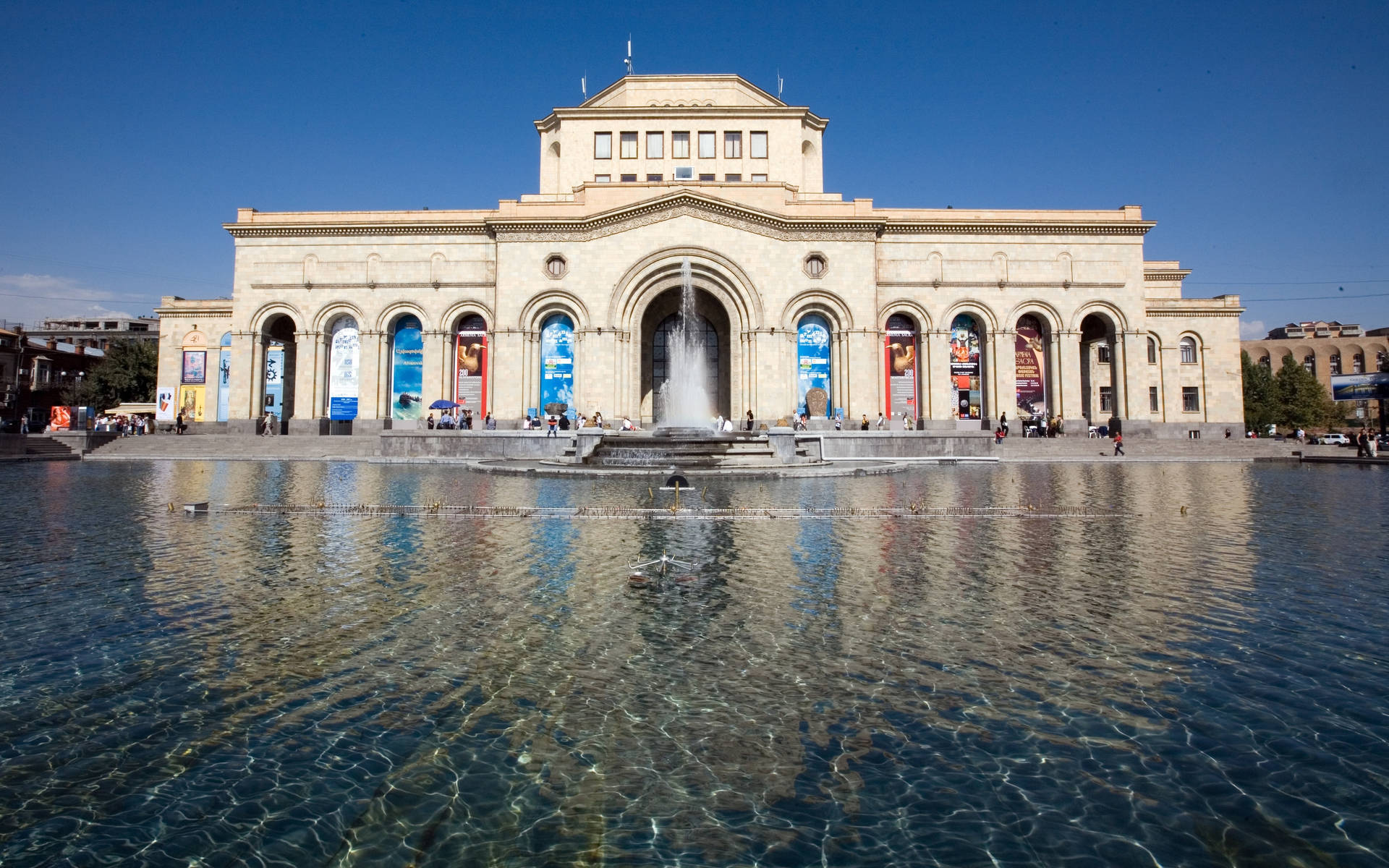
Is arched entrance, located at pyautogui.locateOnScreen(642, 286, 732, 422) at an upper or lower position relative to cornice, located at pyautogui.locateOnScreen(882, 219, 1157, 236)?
lower

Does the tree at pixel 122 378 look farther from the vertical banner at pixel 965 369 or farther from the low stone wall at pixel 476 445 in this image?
the vertical banner at pixel 965 369

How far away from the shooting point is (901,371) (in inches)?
1443

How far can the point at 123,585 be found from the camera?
253 inches

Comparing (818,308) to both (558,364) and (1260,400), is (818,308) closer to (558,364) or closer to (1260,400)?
(558,364)

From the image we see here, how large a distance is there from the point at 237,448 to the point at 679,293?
20.7 m

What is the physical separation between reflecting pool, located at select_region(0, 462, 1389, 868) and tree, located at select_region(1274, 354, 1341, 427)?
195ft

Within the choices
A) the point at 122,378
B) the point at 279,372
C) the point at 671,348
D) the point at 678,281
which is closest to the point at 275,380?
the point at 279,372

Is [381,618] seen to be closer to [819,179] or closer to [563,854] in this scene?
[563,854]

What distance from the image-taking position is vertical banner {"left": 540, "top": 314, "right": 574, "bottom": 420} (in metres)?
35.3

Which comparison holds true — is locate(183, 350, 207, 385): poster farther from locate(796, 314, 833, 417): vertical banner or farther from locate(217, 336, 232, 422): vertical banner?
locate(796, 314, 833, 417): vertical banner

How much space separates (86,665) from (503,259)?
107ft

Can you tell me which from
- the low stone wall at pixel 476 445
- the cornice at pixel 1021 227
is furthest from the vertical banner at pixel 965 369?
the low stone wall at pixel 476 445

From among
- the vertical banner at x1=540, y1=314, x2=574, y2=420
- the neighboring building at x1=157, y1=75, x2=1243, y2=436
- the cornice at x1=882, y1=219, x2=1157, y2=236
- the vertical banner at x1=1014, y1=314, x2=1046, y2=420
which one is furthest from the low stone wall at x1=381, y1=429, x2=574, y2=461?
the vertical banner at x1=1014, y1=314, x2=1046, y2=420

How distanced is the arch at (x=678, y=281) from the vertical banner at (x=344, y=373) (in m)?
13.4
